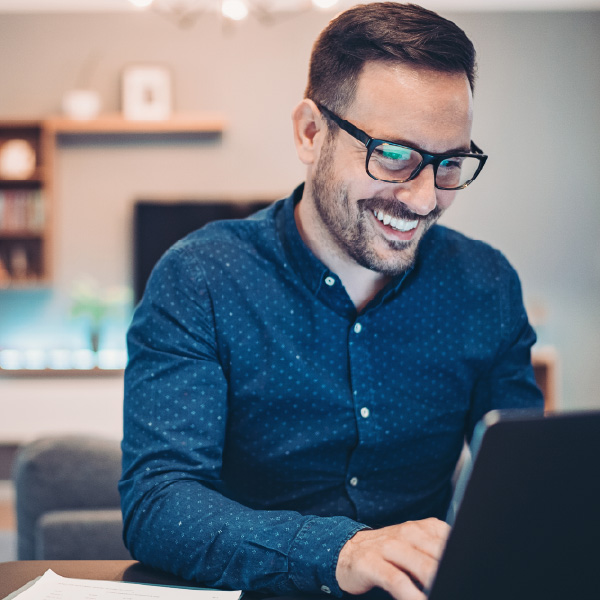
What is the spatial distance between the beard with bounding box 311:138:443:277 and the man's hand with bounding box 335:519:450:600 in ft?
1.53

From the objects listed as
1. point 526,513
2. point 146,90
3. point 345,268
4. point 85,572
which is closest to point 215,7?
point 146,90

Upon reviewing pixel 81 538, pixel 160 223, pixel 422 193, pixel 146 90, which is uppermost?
pixel 146 90

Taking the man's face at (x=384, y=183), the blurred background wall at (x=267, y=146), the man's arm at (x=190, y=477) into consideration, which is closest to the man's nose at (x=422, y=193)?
the man's face at (x=384, y=183)

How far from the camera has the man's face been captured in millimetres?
1008

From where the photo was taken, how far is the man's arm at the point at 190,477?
2.62 feet

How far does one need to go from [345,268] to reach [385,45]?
363 mm

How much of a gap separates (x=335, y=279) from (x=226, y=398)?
263mm

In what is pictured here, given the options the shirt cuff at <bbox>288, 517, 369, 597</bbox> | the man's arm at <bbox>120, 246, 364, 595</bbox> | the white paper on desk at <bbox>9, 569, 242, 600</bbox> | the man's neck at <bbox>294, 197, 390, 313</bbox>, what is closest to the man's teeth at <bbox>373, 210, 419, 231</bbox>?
the man's neck at <bbox>294, 197, 390, 313</bbox>

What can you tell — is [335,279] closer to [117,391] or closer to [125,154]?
[117,391]

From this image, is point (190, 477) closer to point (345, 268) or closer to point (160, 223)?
point (345, 268)

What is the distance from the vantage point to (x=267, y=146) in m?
4.30

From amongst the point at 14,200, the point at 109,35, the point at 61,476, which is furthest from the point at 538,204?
the point at 61,476

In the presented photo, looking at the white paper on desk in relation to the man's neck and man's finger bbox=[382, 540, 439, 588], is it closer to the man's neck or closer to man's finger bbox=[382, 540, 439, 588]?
man's finger bbox=[382, 540, 439, 588]

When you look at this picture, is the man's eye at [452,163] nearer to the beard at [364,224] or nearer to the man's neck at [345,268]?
the beard at [364,224]
